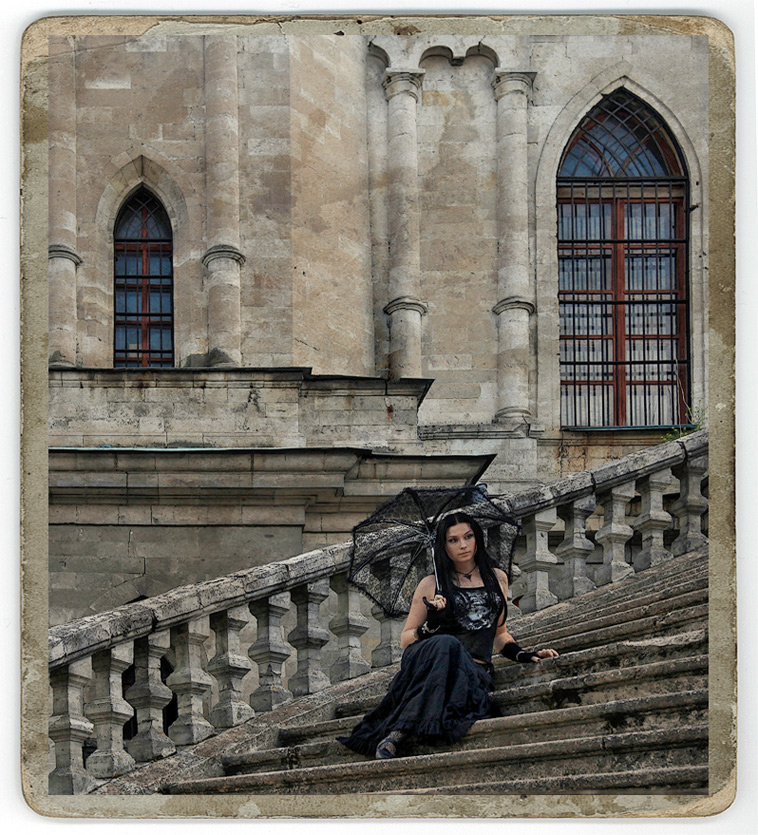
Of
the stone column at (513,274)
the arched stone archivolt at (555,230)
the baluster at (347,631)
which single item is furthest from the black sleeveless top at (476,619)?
the stone column at (513,274)

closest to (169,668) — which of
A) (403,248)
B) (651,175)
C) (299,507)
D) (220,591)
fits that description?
(299,507)

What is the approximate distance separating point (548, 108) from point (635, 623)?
626cm

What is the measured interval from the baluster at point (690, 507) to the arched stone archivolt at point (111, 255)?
437cm

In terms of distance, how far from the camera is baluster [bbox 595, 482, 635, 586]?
324 inches

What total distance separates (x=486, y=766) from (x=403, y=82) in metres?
6.66

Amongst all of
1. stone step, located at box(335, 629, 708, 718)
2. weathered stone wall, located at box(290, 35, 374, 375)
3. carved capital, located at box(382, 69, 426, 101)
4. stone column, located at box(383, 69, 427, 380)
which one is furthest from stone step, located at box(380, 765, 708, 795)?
carved capital, located at box(382, 69, 426, 101)

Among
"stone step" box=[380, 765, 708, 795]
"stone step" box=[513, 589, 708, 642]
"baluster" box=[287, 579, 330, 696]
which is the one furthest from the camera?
"baluster" box=[287, 579, 330, 696]

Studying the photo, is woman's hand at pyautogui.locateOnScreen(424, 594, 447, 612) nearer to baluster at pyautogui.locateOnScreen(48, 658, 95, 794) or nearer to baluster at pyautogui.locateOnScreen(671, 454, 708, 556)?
baluster at pyautogui.locateOnScreen(48, 658, 95, 794)

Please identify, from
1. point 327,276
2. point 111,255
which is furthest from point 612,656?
point 111,255

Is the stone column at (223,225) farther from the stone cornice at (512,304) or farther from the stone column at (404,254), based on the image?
the stone cornice at (512,304)

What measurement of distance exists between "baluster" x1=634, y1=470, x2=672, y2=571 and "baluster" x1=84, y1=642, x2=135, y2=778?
2.53 m

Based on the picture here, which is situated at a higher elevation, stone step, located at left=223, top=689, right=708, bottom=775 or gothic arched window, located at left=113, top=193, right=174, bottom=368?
gothic arched window, located at left=113, top=193, right=174, bottom=368

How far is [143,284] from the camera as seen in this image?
12.0 m

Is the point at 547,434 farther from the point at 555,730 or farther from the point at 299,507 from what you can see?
the point at 555,730
